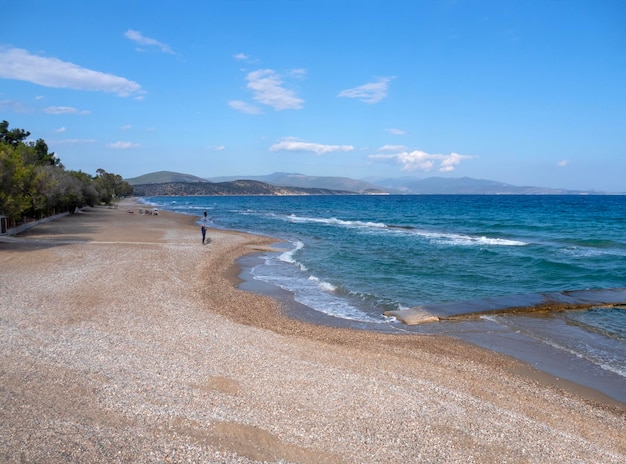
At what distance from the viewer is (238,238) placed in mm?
35250

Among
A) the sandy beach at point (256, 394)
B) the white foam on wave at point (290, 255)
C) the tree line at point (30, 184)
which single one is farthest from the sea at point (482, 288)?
the tree line at point (30, 184)

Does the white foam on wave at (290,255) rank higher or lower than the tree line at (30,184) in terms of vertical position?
lower

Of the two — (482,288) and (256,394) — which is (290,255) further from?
(256,394)

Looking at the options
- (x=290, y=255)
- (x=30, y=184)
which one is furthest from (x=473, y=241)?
(x=30, y=184)

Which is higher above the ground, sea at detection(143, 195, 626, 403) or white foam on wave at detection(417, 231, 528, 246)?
white foam on wave at detection(417, 231, 528, 246)

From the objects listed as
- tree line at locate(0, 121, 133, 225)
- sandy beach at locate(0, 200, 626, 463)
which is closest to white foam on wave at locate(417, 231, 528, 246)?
sandy beach at locate(0, 200, 626, 463)

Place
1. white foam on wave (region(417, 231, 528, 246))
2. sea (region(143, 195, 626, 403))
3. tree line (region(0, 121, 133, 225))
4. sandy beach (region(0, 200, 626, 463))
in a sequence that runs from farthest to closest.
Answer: white foam on wave (region(417, 231, 528, 246))
tree line (region(0, 121, 133, 225))
sea (region(143, 195, 626, 403))
sandy beach (region(0, 200, 626, 463))

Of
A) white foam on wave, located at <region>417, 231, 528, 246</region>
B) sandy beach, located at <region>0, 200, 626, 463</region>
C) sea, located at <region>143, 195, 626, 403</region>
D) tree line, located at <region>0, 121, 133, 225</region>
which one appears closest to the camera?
sandy beach, located at <region>0, 200, 626, 463</region>

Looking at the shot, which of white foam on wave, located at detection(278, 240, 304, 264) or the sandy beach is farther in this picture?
white foam on wave, located at detection(278, 240, 304, 264)

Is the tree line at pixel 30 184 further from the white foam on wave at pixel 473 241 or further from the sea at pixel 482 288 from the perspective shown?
the white foam on wave at pixel 473 241

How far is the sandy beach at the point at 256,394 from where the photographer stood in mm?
6082

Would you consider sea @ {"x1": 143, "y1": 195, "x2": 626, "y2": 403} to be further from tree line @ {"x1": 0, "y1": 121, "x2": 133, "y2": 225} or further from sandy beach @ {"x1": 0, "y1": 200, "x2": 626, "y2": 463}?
tree line @ {"x1": 0, "y1": 121, "x2": 133, "y2": 225}

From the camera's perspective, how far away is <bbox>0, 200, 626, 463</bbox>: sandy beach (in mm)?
6082

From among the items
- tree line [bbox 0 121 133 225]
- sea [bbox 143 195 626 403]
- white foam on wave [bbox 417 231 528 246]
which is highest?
tree line [bbox 0 121 133 225]
